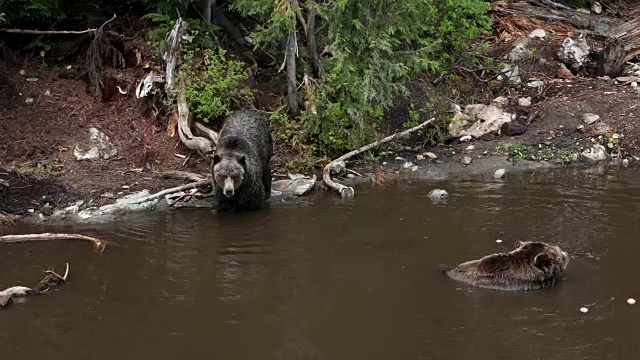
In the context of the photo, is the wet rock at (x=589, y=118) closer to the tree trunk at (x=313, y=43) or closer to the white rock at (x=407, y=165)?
the white rock at (x=407, y=165)

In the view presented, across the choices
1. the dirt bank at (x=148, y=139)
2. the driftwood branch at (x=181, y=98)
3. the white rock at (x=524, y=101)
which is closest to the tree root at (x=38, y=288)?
the dirt bank at (x=148, y=139)

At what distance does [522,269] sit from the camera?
657 cm

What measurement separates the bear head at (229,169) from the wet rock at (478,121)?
4.85m

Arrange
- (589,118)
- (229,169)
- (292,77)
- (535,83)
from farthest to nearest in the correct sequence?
1. (535,83)
2. (589,118)
3. (292,77)
4. (229,169)

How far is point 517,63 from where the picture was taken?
14320 mm

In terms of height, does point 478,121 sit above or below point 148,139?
above

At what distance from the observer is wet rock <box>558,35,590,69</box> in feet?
47.1

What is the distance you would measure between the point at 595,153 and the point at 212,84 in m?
6.79

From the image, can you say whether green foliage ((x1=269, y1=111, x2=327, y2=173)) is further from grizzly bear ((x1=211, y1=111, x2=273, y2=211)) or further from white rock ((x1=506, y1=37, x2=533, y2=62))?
white rock ((x1=506, y1=37, x2=533, y2=62))

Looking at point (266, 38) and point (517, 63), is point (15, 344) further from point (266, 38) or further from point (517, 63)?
point (517, 63)

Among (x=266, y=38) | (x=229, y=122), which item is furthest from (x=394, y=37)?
(x=229, y=122)

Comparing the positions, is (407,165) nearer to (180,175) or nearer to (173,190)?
(180,175)

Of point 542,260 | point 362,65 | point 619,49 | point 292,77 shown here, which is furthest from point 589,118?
point 542,260

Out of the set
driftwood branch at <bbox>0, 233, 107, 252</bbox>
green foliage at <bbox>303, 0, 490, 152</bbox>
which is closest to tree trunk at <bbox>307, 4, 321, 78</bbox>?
green foliage at <bbox>303, 0, 490, 152</bbox>
